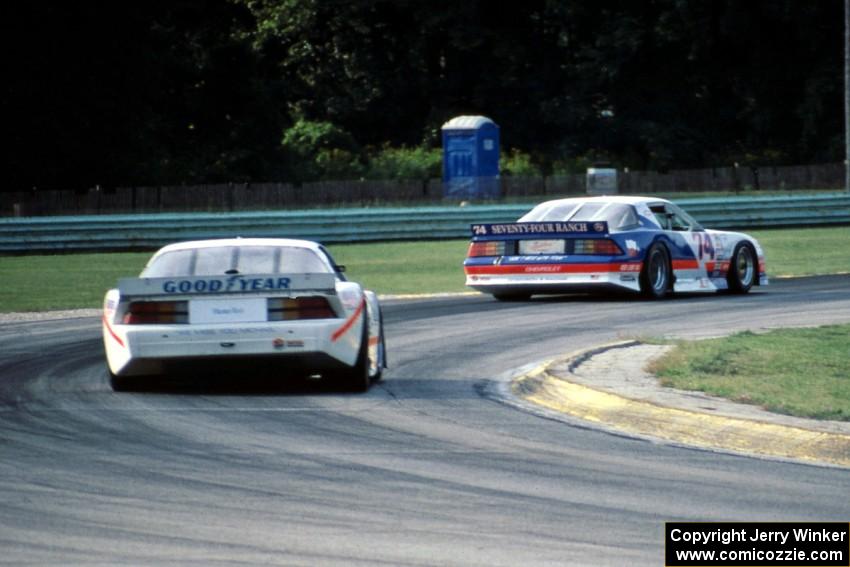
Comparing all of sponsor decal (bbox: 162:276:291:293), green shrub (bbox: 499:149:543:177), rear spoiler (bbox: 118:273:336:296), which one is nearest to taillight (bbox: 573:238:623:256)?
rear spoiler (bbox: 118:273:336:296)

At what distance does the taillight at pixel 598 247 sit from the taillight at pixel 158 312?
32.5 feet

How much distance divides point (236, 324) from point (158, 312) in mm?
569

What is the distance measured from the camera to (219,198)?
49094 millimetres

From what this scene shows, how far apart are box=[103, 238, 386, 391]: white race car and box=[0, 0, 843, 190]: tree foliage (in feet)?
149

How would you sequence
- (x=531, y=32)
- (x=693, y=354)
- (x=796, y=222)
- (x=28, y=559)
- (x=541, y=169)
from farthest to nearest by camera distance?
(x=531, y=32), (x=541, y=169), (x=796, y=222), (x=693, y=354), (x=28, y=559)

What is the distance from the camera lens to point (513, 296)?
76.9ft

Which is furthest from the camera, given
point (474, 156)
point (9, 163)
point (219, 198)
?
point (474, 156)

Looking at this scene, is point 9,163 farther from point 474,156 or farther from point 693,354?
point 693,354

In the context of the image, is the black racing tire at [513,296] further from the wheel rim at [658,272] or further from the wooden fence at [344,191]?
the wooden fence at [344,191]

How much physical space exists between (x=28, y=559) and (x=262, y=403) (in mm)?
5685

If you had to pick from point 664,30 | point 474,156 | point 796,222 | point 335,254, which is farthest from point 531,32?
point 335,254

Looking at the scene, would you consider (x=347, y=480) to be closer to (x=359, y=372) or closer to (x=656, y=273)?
(x=359, y=372)

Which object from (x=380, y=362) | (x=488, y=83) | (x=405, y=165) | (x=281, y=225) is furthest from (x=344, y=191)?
(x=380, y=362)

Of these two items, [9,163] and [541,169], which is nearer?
[9,163]
